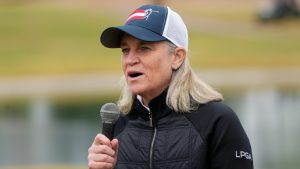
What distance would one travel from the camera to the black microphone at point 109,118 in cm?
405

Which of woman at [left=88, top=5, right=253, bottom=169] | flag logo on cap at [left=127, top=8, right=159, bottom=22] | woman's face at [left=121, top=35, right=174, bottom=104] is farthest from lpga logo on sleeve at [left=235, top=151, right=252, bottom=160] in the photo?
flag logo on cap at [left=127, top=8, right=159, bottom=22]

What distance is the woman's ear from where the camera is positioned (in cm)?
418

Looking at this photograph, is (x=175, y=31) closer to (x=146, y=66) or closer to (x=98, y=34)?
(x=146, y=66)

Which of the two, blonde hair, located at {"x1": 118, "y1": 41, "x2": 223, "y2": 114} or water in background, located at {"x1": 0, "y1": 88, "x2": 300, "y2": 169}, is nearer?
blonde hair, located at {"x1": 118, "y1": 41, "x2": 223, "y2": 114}

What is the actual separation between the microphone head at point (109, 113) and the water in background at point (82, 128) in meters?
8.08

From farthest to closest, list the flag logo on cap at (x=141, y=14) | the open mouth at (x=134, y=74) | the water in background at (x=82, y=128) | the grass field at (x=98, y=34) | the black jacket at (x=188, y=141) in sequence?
the grass field at (x=98, y=34) < the water in background at (x=82, y=128) < the flag logo on cap at (x=141, y=14) < the open mouth at (x=134, y=74) < the black jacket at (x=188, y=141)

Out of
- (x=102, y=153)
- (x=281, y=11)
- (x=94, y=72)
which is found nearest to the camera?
(x=102, y=153)

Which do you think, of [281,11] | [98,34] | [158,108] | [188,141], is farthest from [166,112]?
[281,11]

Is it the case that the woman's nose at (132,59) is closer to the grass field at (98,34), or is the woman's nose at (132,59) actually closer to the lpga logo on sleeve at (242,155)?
the lpga logo on sleeve at (242,155)

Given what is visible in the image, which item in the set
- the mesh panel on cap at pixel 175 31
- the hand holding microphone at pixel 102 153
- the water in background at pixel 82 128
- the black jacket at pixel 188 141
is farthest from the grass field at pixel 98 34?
the hand holding microphone at pixel 102 153

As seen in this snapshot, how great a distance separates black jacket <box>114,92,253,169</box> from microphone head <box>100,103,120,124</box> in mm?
135

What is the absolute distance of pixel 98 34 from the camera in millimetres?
45156

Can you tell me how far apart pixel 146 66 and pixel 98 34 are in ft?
135

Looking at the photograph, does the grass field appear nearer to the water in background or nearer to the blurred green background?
the blurred green background
